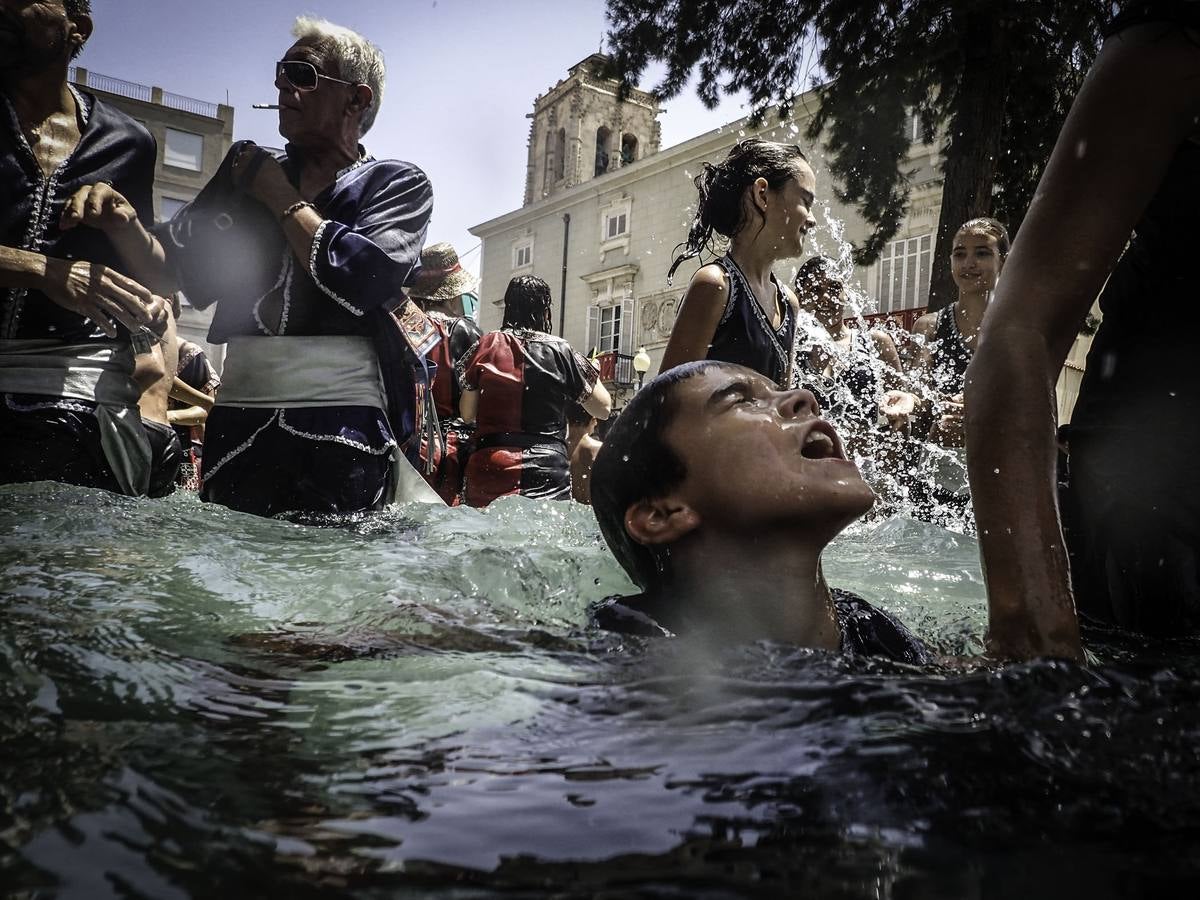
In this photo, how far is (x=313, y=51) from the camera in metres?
2.65

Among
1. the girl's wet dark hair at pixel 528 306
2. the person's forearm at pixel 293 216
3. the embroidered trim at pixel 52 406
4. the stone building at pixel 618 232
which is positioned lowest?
the embroidered trim at pixel 52 406

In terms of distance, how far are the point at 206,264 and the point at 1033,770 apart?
2.58 metres

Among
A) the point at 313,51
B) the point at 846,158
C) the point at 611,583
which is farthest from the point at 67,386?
the point at 846,158

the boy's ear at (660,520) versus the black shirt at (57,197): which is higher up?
the black shirt at (57,197)

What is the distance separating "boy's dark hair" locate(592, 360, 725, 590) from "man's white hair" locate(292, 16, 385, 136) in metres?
1.31

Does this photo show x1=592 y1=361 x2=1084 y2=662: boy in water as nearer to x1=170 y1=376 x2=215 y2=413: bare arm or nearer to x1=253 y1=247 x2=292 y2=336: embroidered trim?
x1=253 y1=247 x2=292 y2=336: embroidered trim

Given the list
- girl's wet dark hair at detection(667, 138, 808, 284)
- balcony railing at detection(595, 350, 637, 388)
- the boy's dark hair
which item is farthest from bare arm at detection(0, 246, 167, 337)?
balcony railing at detection(595, 350, 637, 388)

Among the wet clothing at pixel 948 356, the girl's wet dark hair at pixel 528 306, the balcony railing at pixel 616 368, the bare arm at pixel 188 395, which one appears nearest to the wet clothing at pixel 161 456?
the girl's wet dark hair at pixel 528 306

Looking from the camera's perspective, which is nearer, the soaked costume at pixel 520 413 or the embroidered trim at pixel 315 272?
the embroidered trim at pixel 315 272

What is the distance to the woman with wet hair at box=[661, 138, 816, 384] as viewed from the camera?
3197mm

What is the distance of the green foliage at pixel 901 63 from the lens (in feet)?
27.8

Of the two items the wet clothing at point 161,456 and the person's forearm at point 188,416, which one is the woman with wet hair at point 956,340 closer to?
the wet clothing at point 161,456

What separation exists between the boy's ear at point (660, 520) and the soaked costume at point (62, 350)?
63.8 inches

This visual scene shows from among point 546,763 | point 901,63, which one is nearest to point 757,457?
point 546,763
